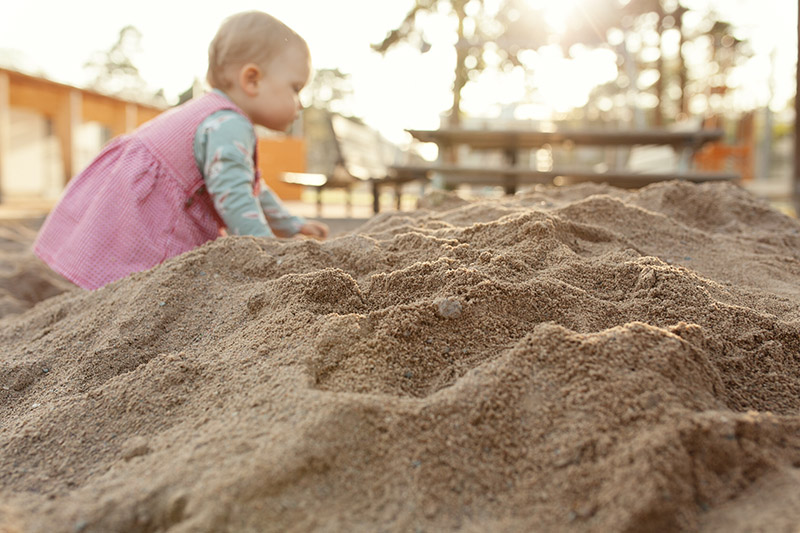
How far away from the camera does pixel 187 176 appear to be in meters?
2.12

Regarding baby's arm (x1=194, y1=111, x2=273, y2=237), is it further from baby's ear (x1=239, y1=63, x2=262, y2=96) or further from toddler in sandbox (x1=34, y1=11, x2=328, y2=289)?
baby's ear (x1=239, y1=63, x2=262, y2=96)

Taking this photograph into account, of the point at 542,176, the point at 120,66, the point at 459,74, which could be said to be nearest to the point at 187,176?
the point at 542,176

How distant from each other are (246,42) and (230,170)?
1.91 ft

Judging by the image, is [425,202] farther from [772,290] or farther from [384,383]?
[384,383]

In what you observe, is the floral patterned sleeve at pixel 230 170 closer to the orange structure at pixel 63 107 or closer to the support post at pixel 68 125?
the orange structure at pixel 63 107

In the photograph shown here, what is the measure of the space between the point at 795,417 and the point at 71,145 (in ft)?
36.2

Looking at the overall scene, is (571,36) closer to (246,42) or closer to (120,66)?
(246,42)

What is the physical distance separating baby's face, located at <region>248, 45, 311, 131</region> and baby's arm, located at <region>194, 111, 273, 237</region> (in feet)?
0.85

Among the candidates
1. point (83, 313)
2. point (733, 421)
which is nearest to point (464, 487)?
point (733, 421)

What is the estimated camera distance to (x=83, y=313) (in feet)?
4.84

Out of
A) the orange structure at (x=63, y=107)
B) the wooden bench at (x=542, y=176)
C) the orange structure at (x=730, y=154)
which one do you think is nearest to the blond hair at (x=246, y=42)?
the wooden bench at (x=542, y=176)

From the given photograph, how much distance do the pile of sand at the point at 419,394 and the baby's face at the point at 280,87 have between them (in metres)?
1.00

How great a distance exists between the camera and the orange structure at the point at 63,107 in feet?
29.1

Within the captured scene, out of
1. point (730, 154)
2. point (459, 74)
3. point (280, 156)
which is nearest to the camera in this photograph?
point (459, 74)
